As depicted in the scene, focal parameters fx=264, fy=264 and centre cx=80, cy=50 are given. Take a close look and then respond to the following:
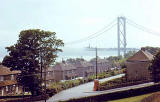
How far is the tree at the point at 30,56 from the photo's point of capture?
1993 inches

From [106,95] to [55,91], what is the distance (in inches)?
591

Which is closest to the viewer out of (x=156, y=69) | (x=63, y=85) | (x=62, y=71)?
(x=156, y=69)

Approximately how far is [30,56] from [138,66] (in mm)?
35261

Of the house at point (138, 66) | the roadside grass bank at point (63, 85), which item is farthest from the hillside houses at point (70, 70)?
the house at point (138, 66)

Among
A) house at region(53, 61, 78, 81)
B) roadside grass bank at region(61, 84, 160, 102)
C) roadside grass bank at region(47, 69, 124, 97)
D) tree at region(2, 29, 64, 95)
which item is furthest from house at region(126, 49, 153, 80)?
house at region(53, 61, 78, 81)

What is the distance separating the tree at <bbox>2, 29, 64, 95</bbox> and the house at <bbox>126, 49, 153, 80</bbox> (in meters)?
29.4

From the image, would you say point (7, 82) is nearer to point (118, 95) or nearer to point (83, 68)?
point (118, 95)

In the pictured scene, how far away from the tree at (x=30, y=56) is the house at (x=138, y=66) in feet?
96.4

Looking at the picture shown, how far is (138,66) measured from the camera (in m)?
74.4

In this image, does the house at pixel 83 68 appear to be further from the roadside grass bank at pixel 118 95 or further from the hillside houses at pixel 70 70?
the roadside grass bank at pixel 118 95

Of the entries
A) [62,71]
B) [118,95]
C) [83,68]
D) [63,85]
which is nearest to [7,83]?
[63,85]

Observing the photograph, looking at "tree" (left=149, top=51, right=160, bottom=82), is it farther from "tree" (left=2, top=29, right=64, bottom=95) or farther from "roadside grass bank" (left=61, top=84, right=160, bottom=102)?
"tree" (left=2, top=29, right=64, bottom=95)

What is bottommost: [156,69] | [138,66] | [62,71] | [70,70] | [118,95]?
[118,95]

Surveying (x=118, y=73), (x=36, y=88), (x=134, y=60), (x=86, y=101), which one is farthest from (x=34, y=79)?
(x=118, y=73)
